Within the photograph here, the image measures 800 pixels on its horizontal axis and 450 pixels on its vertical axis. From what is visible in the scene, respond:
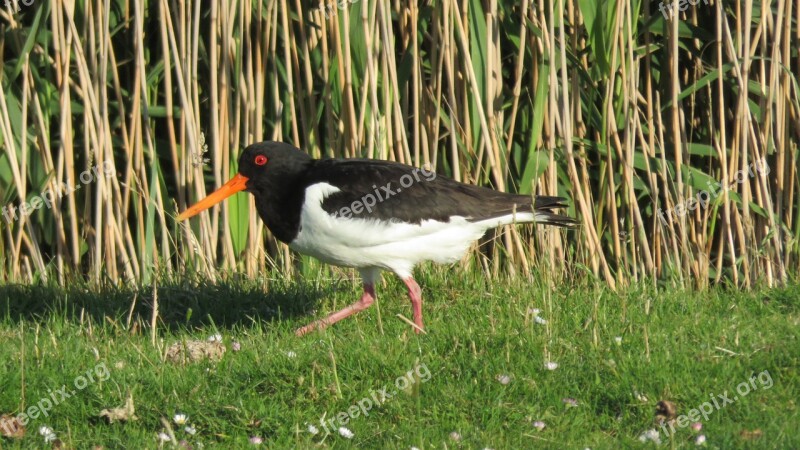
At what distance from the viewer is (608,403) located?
4359 millimetres

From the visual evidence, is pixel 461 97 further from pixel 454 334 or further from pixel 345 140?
pixel 454 334

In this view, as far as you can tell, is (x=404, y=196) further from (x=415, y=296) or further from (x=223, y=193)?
(x=223, y=193)

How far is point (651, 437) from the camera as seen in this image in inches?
159

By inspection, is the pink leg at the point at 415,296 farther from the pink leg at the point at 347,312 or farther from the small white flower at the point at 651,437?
the small white flower at the point at 651,437

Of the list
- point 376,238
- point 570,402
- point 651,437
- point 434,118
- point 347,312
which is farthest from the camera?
point 434,118

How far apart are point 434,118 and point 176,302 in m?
1.85

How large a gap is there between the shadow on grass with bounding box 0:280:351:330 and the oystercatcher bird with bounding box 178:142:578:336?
44 centimetres

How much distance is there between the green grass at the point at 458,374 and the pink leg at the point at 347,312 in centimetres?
6

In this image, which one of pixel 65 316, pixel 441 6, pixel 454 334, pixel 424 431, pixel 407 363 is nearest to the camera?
pixel 424 431

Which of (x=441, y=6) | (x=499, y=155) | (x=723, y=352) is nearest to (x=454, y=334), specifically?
(x=723, y=352)

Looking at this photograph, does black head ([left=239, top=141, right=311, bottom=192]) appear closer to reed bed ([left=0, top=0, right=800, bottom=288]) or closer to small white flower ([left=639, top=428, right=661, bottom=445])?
reed bed ([left=0, top=0, right=800, bottom=288])

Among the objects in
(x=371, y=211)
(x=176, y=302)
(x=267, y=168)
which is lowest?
(x=176, y=302)

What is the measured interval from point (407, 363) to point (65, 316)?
6.46 feet

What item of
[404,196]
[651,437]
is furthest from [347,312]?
[651,437]
